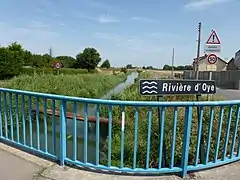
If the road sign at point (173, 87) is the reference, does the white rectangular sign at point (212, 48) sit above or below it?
above

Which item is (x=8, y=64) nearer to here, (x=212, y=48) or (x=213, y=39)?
(x=212, y=48)

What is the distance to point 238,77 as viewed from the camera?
26109mm

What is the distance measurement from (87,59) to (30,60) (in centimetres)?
1853

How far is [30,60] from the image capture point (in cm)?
5281

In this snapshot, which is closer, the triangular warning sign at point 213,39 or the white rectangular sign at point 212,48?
the triangular warning sign at point 213,39

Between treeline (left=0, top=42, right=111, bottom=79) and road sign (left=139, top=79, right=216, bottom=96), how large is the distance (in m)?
29.0

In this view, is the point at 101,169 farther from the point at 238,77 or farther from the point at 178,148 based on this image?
the point at 238,77

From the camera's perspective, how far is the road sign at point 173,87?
10.0 feet

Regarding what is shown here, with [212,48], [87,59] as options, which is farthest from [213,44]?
[87,59]

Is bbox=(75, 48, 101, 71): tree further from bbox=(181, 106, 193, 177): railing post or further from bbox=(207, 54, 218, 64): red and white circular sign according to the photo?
bbox=(181, 106, 193, 177): railing post

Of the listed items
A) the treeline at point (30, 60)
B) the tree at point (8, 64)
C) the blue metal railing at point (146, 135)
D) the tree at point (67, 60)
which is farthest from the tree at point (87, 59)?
the blue metal railing at point (146, 135)

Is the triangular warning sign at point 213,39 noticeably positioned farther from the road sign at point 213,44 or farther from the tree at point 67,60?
the tree at point 67,60

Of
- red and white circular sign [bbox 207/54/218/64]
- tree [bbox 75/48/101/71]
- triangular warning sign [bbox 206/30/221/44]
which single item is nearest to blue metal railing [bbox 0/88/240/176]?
triangular warning sign [bbox 206/30/221/44]

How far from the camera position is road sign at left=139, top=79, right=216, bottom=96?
3.06m
